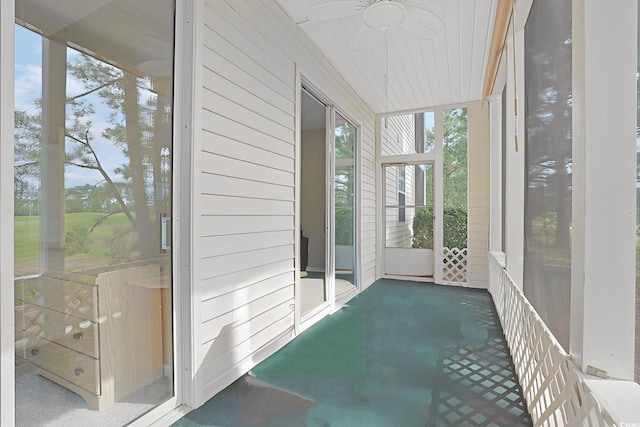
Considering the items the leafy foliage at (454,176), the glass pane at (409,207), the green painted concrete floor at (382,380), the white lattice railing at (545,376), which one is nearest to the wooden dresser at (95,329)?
the green painted concrete floor at (382,380)

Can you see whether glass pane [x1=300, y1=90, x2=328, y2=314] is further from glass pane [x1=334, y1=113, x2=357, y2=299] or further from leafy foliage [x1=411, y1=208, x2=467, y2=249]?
leafy foliage [x1=411, y1=208, x2=467, y2=249]

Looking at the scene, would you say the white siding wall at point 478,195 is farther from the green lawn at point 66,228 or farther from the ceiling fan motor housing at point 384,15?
the green lawn at point 66,228

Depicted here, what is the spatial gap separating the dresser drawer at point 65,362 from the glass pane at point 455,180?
4.93 metres

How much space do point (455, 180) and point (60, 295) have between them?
17.0 ft

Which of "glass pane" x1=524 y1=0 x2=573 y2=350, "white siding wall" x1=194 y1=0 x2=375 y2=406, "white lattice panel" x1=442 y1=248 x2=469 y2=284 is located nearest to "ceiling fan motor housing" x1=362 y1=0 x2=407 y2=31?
"white siding wall" x1=194 y1=0 x2=375 y2=406

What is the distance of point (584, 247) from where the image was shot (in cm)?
113

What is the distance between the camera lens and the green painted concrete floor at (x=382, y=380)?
185 centimetres

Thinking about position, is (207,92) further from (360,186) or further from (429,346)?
(360,186)

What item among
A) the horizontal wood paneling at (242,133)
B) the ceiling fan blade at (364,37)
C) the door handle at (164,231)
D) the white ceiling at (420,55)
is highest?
the white ceiling at (420,55)

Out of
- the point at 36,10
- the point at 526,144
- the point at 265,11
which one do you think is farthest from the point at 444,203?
the point at 36,10

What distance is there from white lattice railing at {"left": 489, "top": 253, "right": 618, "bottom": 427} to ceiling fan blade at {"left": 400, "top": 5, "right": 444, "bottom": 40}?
2.12 m

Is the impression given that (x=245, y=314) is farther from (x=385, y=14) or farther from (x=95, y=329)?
(x=385, y=14)

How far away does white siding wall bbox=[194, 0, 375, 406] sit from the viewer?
2.04 m

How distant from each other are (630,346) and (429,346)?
1878 millimetres
